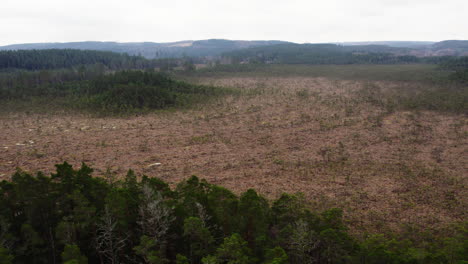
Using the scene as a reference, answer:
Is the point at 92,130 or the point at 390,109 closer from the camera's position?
the point at 92,130

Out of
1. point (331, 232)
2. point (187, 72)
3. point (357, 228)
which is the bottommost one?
point (357, 228)

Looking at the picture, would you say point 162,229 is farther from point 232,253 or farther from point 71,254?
point 232,253

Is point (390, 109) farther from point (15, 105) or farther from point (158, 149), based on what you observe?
point (15, 105)

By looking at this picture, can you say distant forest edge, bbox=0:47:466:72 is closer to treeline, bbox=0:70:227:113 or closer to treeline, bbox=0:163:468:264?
treeline, bbox=0:70:227:113

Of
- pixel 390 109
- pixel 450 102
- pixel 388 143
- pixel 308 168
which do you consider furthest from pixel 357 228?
pixel 450 102

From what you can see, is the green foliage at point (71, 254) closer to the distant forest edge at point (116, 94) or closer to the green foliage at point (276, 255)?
the green foliage at point (276, 255)

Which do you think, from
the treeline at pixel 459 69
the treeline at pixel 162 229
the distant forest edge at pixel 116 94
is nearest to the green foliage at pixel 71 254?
the treeline at pixel 162 229
